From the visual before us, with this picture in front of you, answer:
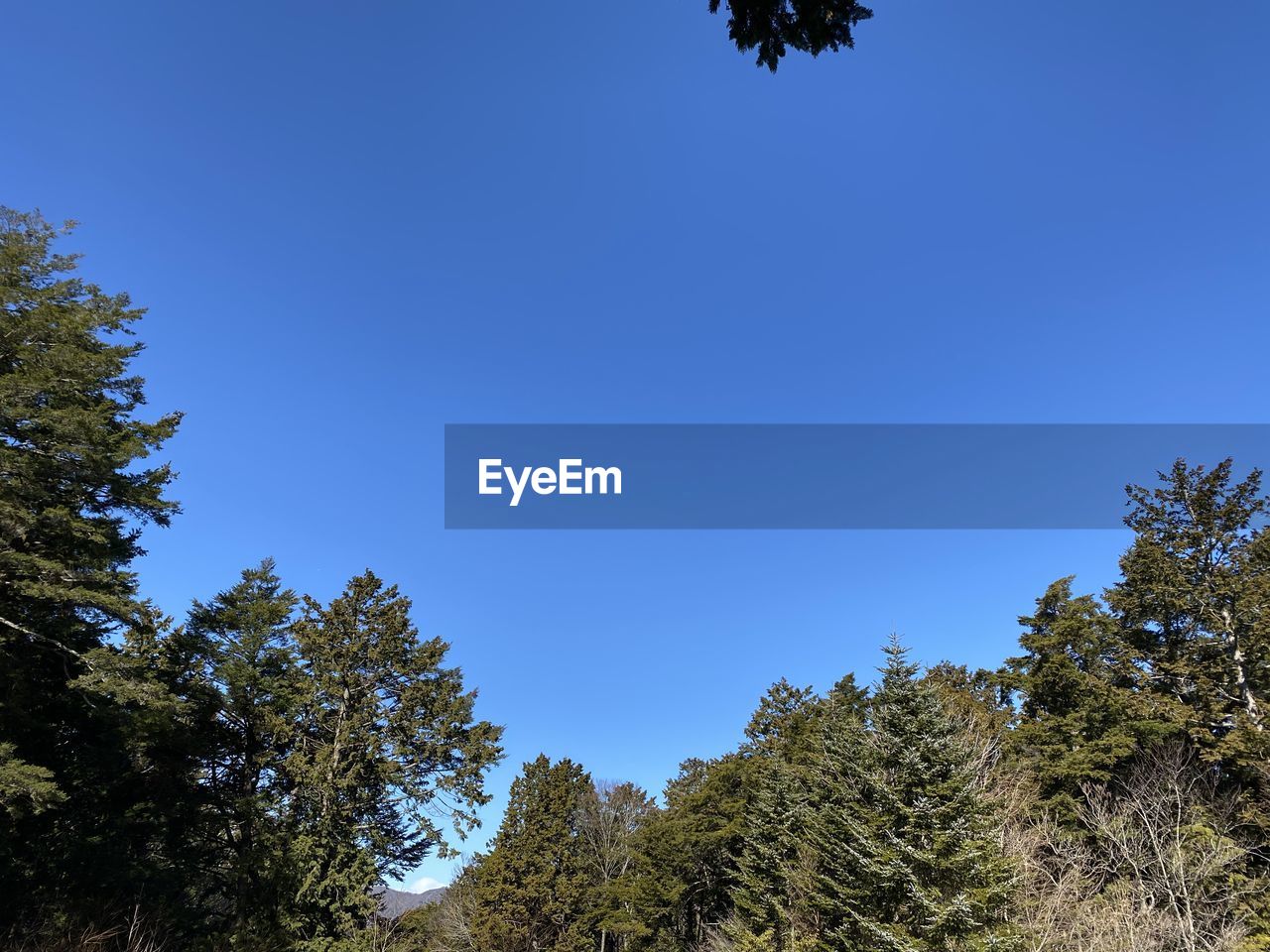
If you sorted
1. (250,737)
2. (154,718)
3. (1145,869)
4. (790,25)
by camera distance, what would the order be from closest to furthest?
(790,25) → (154,718) → (1145,869) → (250,737)

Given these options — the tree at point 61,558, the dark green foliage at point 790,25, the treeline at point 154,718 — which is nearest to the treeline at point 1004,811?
the treeline at point 154,718

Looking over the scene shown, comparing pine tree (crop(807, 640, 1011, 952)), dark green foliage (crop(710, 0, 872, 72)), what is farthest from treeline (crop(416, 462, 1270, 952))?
dark green foliage (crop(710, 0, 872, 72))

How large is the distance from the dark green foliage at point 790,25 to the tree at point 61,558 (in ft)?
62.4

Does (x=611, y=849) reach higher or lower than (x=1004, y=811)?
lower

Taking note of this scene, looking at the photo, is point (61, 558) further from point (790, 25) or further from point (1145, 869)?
point (1145, 869)

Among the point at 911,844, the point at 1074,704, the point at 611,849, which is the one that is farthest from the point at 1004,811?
the point at 611,849

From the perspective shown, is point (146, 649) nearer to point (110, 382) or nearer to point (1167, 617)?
point (110, 382)

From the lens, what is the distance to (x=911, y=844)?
17.1 meters

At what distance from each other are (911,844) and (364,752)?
73.2 ft

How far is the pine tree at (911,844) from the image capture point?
15109mm

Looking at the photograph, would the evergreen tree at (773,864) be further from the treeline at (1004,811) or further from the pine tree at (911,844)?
the pine tree at (911,844)

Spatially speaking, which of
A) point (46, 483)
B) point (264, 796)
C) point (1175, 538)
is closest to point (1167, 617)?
point (1175, 538)

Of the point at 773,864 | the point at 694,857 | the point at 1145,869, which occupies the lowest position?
the point at 694,857

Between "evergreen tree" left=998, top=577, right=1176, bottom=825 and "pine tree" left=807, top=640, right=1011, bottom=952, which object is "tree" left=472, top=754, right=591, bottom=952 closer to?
"pine tree" left=807, top=640, right=1011, bottom=952
